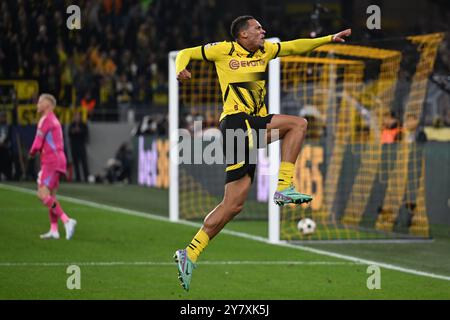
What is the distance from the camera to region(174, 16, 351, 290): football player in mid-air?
880 centimetres

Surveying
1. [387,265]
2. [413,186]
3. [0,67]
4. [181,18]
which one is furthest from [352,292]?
[181,18]

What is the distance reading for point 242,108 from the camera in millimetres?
8953

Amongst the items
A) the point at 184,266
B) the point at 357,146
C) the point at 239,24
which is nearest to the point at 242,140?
the point at 239,24

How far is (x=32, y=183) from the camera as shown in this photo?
2622cm

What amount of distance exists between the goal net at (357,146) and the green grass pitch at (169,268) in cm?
117

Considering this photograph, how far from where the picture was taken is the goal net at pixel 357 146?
15320 millimetres

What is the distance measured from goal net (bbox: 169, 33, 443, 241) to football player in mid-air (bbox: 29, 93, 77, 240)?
8.72 ft

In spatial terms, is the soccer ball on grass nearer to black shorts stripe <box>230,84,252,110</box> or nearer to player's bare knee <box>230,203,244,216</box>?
player's bare knee <box>230,203,244,216</box>
